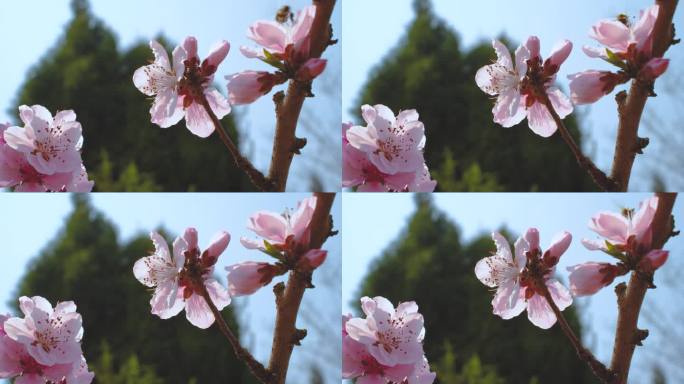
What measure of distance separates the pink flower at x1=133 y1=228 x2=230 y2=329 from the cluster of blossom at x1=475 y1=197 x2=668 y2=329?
43cm

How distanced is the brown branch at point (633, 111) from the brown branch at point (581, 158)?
0.6 inches

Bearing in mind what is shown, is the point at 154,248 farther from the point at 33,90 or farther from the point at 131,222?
the point at 33,90

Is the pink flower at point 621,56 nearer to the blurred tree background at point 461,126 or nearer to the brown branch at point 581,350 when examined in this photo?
the blurred tree background at point 461,126

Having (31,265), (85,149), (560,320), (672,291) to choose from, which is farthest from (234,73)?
(672,291)

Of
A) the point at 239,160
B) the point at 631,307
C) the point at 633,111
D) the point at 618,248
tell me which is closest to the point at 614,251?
the point at 618,248

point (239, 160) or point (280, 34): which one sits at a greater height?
point (280, 34)

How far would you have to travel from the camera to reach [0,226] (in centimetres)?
155

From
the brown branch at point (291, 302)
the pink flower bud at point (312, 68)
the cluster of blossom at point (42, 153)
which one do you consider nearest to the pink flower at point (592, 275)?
the brown branch at point (291, 302)

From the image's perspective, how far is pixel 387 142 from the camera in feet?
4.96

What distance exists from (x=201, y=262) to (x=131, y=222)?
0.16 m

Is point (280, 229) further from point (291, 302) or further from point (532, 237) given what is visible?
point (532, 237)

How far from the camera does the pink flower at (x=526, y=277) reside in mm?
1528

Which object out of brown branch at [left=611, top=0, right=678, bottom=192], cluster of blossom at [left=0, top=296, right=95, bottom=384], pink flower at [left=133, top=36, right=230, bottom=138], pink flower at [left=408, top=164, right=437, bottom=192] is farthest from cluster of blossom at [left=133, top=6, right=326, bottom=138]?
brown branch at [left=611, top=0, right=678, bottom=192]

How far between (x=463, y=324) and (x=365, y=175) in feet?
0.95
